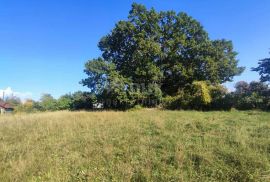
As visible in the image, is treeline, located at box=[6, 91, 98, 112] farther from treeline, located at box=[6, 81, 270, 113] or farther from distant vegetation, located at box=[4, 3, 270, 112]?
treeline, located at box=[6, 81, 270, 113]

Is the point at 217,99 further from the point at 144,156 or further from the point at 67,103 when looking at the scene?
the point at 67,103

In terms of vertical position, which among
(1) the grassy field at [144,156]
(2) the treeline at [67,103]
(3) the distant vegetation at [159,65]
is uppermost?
(3) the distant vegetation at [159,65]

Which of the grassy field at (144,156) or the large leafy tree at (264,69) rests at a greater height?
the large leafy tree at (264,69)

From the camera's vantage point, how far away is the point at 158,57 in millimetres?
24562

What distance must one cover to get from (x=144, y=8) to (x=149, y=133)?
19.8 metres

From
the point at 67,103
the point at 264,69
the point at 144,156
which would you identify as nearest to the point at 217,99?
the point at 264,69

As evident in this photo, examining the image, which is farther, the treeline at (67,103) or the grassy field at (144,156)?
the treeline at (67,103)

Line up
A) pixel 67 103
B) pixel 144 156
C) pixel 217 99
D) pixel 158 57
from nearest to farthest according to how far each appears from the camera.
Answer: pixel 144 156
pixel 217 99
pixel 158 57
pixel 67 103

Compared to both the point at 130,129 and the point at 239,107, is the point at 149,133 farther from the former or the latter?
the point at 239,107

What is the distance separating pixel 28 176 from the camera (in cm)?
520

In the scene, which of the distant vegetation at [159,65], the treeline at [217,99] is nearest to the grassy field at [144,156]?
the treeline at [217,99]

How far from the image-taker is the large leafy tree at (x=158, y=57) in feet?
75.7

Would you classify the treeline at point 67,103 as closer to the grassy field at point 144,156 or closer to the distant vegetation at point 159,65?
the distant vegetation at point 159,65

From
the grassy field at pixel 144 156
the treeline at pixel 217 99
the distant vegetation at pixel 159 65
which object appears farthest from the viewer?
the distant vegetation at pixel 159 65
